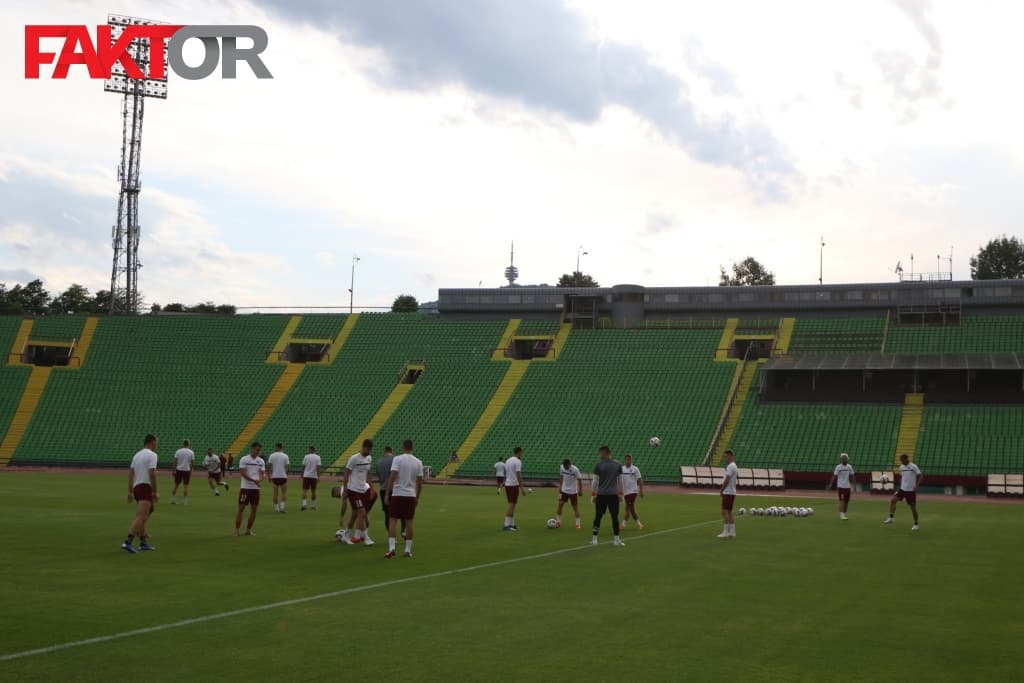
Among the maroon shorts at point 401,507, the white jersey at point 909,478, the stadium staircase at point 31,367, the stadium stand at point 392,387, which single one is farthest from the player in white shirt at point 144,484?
the stadium staircase at point 31,367

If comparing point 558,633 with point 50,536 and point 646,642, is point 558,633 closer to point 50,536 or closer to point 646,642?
point 646,642

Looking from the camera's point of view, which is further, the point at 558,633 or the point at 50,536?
the point at 50,536

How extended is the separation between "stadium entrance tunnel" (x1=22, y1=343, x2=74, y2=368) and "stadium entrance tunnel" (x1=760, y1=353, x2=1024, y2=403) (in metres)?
47.1

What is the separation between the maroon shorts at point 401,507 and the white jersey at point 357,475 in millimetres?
1853

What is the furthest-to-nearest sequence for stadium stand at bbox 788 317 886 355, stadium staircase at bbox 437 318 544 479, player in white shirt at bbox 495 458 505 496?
stadium stand at bbox 788 317 886 355
stadium staircase at bbox 437 318 544 479
player in white shirt at bbox 495 458 505 496

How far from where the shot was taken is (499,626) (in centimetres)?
1242

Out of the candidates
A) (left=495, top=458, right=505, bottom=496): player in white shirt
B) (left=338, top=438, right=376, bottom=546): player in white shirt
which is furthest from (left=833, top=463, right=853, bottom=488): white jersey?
(left=338, top=438, right=376, bottom=546): player in white shirt

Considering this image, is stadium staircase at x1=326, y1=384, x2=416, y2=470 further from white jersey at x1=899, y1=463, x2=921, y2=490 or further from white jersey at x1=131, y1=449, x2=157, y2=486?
white jersey at x1=131, y1=449, x2=157, y2=486

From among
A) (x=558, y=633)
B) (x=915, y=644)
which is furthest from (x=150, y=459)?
(x=915, y=644)

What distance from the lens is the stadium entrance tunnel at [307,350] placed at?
7269 centimetres

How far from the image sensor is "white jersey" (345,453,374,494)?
20.9m

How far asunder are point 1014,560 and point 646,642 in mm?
11970

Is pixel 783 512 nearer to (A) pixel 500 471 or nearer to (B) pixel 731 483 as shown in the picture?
(B) pixel 731 483

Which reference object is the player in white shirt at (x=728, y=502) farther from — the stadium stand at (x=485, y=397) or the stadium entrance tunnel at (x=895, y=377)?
the stadium entrance tunnel at (x=895, y=377)
